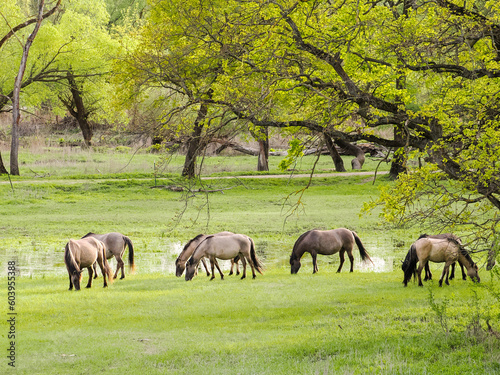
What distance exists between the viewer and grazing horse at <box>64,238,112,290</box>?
12.2 meters

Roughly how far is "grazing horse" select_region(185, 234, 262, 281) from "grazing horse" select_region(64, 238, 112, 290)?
1874 millimetres

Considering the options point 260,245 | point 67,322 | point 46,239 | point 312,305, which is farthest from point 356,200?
point 67,322

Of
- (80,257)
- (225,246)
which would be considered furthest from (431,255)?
(80,257)

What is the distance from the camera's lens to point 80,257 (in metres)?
12.5

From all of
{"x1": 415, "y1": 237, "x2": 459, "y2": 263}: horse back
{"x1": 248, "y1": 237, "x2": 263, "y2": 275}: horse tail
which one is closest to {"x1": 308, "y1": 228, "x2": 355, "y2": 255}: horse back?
{"x1": 248, "y1": 237, "x2": 263, "y2": 275}: horse tail

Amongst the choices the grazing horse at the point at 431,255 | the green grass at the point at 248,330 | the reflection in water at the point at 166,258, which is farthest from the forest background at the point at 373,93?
the reflection in water at the point at 166,258

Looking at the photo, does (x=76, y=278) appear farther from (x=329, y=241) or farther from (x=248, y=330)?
(x=329, y=241)

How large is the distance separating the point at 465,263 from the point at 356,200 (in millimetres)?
19420

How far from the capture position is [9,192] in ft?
103

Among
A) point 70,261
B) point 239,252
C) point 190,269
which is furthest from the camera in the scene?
point 239,252

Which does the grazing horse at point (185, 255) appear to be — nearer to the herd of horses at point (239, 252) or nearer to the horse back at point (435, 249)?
the herd of horses at point (239, 252)

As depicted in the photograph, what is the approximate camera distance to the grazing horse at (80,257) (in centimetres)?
1216

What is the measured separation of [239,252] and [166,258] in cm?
439

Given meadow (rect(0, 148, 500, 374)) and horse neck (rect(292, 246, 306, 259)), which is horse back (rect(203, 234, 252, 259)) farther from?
horse neck (rect(292, 246, 306, 259))
